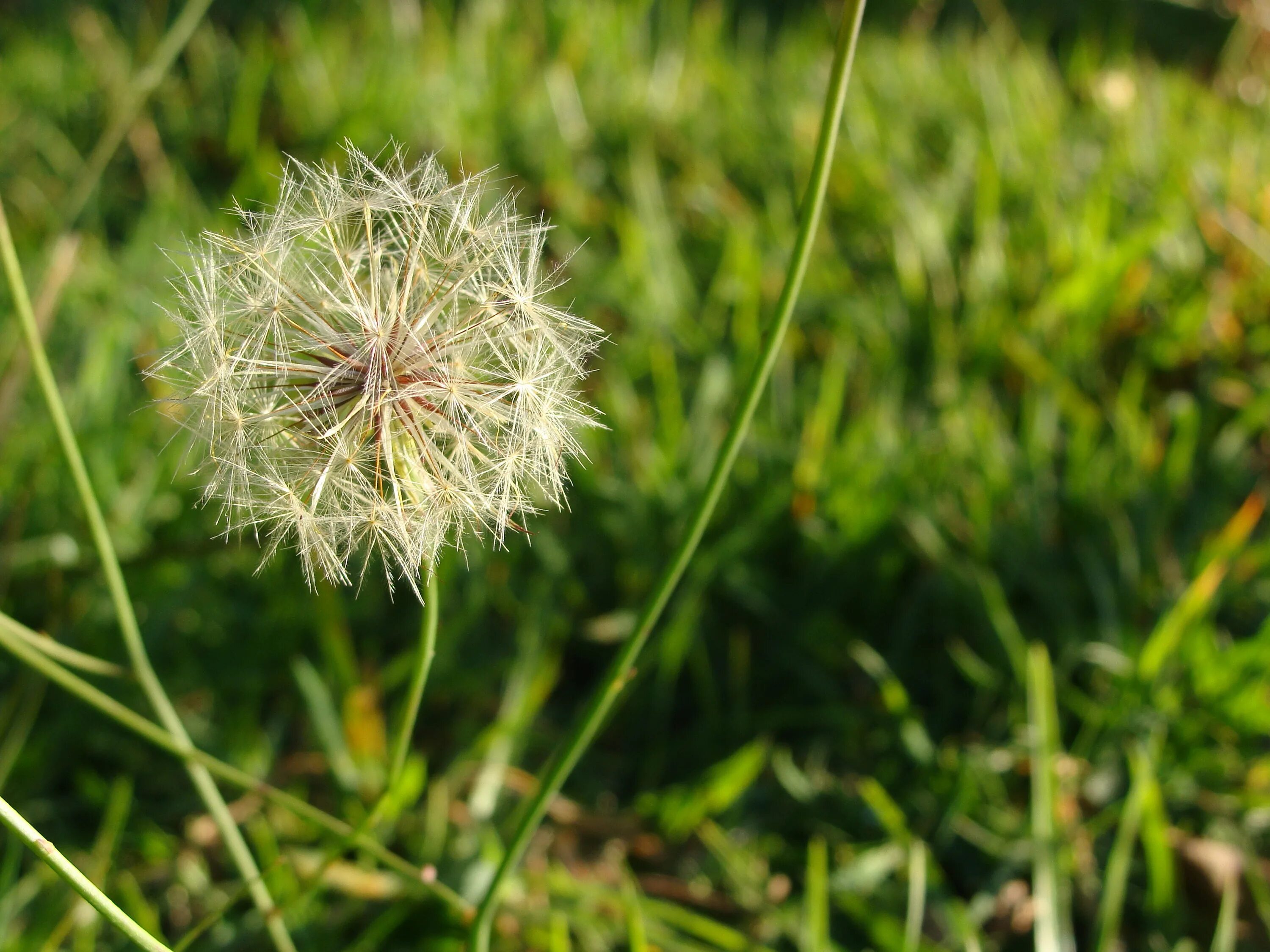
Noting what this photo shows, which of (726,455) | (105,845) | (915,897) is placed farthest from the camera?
(105,845)

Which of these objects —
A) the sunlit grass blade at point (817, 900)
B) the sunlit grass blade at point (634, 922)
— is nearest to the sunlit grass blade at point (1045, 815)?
the sunlit grass blade at point (817, 900)

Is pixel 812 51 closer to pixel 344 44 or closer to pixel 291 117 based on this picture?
pixel 344 44

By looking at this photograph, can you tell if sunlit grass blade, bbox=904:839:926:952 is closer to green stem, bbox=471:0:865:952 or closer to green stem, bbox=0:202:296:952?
green stem, bbox=471:0:865:952

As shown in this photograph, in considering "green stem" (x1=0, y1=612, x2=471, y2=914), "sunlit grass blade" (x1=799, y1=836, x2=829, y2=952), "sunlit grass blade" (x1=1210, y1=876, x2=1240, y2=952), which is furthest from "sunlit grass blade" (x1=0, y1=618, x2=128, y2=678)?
"sunlit grass blade" (x1=1210, y1=876, x2=1240, y2=952)

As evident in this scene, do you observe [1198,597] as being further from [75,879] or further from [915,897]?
[75,879]

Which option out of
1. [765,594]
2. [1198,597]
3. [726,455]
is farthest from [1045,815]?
[726,455]

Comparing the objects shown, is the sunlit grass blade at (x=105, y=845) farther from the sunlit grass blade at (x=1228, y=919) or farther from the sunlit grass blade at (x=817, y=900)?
the sunlit grass blade at (x=1228, y=919)

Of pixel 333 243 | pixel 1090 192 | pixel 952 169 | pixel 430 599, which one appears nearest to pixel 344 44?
pixel 952 169

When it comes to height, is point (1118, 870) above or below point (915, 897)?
above
